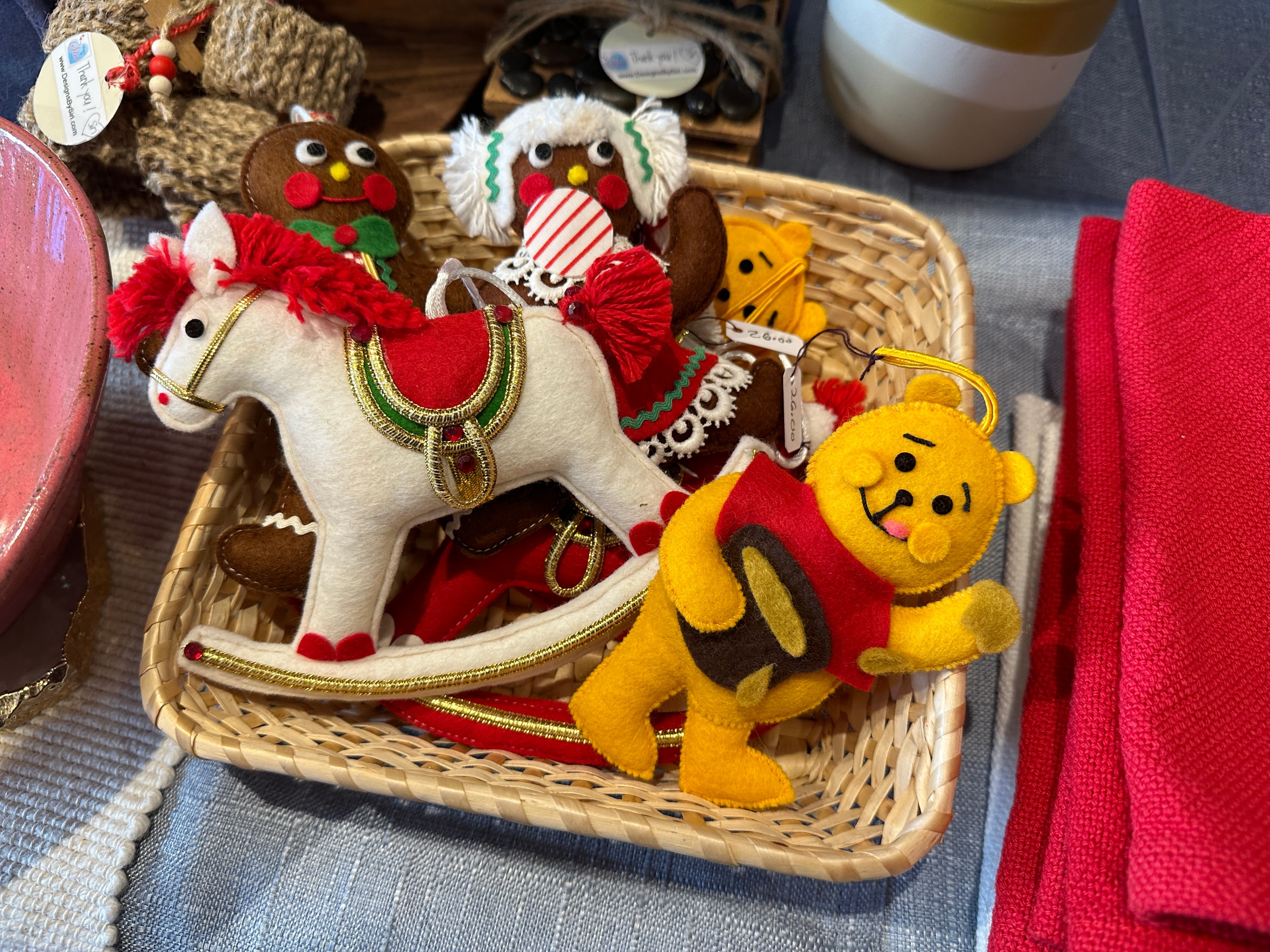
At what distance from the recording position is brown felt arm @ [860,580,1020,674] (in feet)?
1.57

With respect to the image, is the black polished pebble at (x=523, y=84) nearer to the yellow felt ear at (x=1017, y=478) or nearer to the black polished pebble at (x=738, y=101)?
the black polished pebble at (x=738, y=101)

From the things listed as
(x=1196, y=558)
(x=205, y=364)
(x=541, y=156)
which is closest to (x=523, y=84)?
(x=541, y=156)

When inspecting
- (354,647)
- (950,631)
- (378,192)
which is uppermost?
(378,192)

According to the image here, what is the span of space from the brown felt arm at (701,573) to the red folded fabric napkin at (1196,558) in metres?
0.25

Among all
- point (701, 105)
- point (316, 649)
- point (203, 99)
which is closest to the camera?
point (316, 649)

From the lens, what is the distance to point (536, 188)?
601 mm

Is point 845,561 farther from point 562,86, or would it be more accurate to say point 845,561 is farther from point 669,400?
point 562,86

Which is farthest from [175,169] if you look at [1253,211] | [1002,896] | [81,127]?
→ [1253,211]

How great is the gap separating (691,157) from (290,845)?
2.52 feet

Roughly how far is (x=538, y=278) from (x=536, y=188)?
0.22 feet

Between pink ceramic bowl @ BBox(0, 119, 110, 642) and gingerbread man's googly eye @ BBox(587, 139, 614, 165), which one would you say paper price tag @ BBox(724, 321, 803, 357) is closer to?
gingerbread man's googly eye @ BBox(587, 139, 614, 165)

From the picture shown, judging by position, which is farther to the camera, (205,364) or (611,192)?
(611,192)

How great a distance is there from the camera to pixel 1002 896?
22.2 inches

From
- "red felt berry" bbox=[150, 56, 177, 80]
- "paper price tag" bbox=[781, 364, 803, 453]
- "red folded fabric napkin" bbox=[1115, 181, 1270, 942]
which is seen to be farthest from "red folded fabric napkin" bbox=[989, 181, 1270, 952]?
"red felt berry" bbox=[150, 56, 177, 80]
